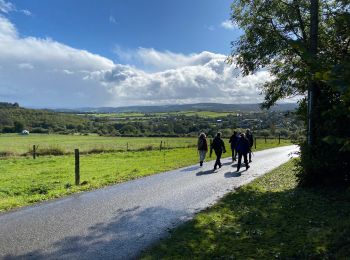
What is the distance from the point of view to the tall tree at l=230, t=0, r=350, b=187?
1293 centimetres

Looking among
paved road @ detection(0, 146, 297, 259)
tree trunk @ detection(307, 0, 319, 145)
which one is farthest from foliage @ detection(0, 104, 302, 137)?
paved road @ detection(0, 146, 297, 259)

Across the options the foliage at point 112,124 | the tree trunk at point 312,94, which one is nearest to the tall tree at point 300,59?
the tree trunk at point 312,94

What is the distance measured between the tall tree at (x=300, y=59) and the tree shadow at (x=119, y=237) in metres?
4.94

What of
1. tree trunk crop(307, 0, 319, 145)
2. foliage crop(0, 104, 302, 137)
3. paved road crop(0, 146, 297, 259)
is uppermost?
tree trunk crop(307, 0, 319, 145)

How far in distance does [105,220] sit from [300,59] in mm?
6460

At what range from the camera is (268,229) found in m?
8.62

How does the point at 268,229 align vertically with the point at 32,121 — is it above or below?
above

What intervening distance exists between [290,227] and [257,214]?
4.65 feet

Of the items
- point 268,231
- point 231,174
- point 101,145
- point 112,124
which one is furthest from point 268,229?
point 112,124

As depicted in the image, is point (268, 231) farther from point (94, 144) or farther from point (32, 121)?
point (32, 121)

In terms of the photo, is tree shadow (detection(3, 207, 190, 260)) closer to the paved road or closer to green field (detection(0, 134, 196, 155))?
the paved road

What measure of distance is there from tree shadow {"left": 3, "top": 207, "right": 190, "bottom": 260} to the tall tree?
4.94 meters

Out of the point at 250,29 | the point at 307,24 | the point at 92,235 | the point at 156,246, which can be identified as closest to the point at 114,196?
the point at 92,235

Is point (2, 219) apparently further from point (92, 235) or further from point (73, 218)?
point (92, 235)
